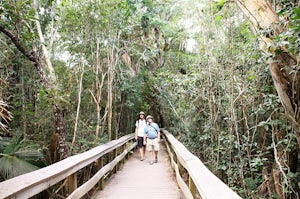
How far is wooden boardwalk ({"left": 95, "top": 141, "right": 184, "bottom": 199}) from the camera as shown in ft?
14.4

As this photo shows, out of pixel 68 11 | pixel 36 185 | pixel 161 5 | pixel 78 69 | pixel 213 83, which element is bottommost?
pixel 36 185

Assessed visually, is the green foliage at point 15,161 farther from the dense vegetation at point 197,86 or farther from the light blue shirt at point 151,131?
the light blue shirt at point 151,131

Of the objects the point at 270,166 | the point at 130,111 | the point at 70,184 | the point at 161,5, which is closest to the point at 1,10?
the point at 70,184

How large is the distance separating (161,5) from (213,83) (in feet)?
28.4

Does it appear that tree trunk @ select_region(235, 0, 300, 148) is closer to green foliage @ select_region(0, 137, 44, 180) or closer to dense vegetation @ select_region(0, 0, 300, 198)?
dense vegetation @ select_region(0, 0, 300, 198)

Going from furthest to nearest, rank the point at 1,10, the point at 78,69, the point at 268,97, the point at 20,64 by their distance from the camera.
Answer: the point at 20,64 < the point at 78,69 < the point at 268,97 < the point at 1,10

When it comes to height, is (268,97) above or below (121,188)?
above

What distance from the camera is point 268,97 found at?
4.85 m

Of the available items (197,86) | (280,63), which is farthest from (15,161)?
(197,86)

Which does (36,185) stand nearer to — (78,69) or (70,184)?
(70,184)

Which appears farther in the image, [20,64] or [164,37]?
[164,37]

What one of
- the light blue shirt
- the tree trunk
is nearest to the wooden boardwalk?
the light blue shirt

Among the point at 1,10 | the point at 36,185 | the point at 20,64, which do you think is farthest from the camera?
the point at 20,64

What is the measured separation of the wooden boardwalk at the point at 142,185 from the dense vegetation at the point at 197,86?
49.5 inches
